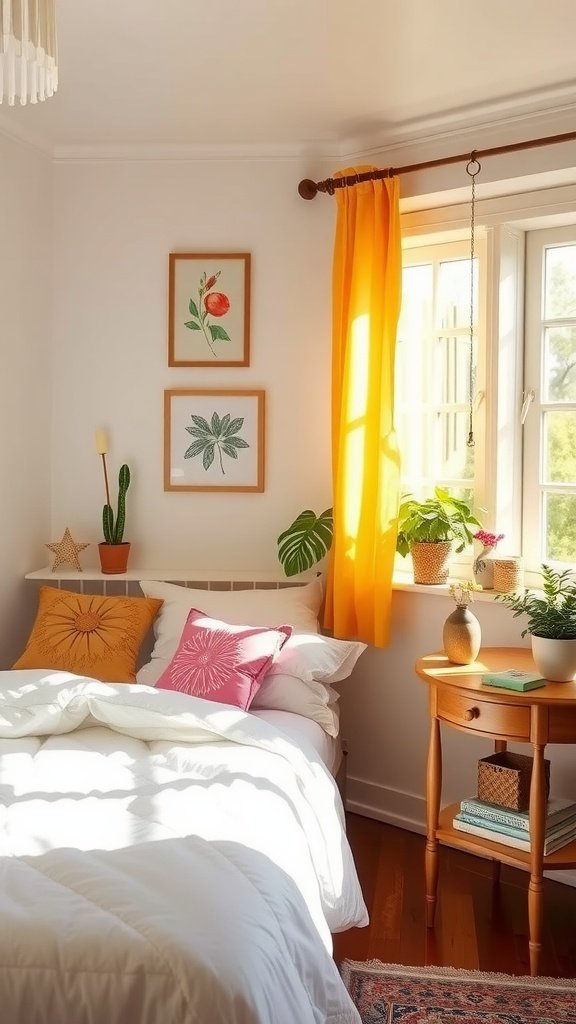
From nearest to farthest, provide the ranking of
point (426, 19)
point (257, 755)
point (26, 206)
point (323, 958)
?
1. point (323, 958)
2. point (257, 755)
3. point (426, 19)
4. point (26, 206)

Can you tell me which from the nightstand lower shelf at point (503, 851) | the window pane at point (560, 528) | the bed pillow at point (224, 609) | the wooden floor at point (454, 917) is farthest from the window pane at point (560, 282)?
the wooden floor at point (454, 917)

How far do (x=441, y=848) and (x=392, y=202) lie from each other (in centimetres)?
235

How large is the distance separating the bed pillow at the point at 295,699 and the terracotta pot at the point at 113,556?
96 cm

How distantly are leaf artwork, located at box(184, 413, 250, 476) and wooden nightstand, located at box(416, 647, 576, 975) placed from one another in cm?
131

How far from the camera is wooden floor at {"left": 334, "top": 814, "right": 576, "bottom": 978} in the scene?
269 centimetres

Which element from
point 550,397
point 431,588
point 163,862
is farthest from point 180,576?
point 163,862

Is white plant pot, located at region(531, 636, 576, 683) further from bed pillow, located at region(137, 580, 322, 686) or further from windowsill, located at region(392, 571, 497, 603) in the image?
bed pillow, located at region(137, 580, 322, 686)

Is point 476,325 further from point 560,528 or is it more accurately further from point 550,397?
point 560,528

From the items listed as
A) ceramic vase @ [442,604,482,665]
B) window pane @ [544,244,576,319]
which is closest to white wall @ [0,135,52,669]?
ceramic vase @ [442,604,482,665]

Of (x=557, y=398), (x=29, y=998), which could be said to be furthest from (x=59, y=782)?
(x=557, y=398)

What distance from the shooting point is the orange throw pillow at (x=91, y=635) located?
327 centimetres

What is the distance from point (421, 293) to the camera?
3.73 m

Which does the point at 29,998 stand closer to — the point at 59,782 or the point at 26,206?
the point at 59,782

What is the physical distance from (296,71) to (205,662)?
1.89 m
